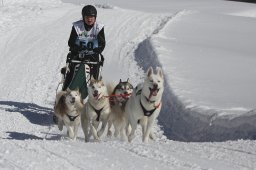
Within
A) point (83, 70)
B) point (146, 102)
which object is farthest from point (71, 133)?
point (146, 102)

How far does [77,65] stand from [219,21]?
14.9 m

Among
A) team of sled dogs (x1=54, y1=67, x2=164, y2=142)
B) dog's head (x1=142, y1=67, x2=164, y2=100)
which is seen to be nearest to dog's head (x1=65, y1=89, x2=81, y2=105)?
team of sled dogs (x1=54, y1=67, x2=164, y2=142)

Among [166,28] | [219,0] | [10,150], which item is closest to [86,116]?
[10,150]

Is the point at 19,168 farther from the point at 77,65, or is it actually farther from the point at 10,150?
the point at 77,65

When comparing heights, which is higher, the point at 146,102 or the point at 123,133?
the point at 146,102

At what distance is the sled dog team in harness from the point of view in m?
7.63

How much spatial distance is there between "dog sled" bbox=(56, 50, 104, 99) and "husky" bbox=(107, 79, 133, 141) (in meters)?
0.88

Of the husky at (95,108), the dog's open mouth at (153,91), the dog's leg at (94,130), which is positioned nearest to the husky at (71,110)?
the husky at (95,108)

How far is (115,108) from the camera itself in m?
8.29

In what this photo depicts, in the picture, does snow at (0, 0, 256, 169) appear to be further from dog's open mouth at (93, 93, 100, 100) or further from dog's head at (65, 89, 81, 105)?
dog's open mouth at (93, 93, 100, 100)

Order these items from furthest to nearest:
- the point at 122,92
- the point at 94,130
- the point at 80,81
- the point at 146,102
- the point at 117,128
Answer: the point at 80,81 → the point at 117,128 → the point at 122,92 → the point at 94,130 → the point at 146,102

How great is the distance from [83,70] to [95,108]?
4.41ft

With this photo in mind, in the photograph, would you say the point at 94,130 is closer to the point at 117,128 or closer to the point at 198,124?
the point at 117,128

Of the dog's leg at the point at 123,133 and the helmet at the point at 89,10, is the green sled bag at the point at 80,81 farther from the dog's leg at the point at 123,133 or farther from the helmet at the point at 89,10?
the dog's leg at the point at 123,133
